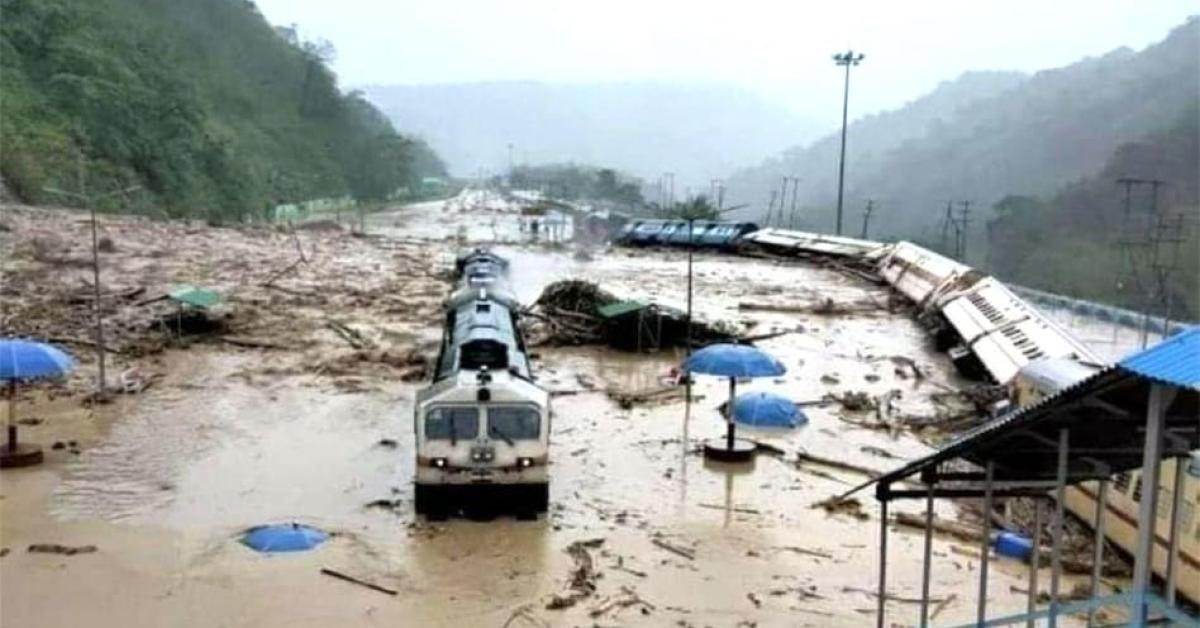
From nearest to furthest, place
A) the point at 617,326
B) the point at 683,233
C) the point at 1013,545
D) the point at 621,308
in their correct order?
the point at 1013,545 < the point at 621,308 < the point at 617,326 < the point at 683,233

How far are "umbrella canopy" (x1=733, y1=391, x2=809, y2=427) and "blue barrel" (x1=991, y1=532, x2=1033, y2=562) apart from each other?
5821 millimetres

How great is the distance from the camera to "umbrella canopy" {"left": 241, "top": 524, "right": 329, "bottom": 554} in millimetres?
15258

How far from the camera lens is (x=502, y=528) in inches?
638

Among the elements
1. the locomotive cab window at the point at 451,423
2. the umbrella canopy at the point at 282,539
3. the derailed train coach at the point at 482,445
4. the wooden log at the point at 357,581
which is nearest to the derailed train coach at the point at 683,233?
the derailed train coach at the point at 482,445

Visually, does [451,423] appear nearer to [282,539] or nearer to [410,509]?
[410,509]

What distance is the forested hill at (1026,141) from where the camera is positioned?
270 feet

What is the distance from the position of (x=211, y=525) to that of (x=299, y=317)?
61.0 feet

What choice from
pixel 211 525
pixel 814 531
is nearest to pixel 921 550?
pixel 814 531

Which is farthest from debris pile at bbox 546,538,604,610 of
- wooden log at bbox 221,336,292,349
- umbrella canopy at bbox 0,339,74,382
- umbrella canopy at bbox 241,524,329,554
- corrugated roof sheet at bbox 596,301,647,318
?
wooden log at bbox 221,336,292,349

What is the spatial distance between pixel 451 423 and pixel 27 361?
6.65 metres

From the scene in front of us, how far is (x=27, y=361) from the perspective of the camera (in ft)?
56.4

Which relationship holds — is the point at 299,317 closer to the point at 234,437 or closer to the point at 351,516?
the point at 234,437

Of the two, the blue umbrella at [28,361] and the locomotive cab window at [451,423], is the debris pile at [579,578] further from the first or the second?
the blue umbrella at [28,361]

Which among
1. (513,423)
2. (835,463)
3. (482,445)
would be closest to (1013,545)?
(835,463)
